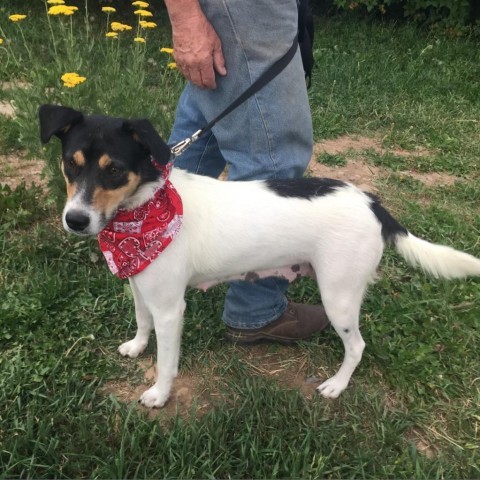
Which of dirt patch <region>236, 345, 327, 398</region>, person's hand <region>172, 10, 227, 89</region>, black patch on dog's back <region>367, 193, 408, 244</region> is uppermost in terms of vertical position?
person's hand <region>172, 10, 227, 89</region>

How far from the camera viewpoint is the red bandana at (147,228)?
2.29 m

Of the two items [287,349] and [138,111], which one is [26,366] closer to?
[287,349]

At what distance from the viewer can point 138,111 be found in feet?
12.6

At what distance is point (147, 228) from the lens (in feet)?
7.51

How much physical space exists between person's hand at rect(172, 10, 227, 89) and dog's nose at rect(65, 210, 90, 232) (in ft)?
2.82

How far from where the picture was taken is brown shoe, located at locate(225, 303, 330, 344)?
307cm

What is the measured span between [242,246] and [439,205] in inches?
109

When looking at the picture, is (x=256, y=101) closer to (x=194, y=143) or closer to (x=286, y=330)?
(x=194, y=143)

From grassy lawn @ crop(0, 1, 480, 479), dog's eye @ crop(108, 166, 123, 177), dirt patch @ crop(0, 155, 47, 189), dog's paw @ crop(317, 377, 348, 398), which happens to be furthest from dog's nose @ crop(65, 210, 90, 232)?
dirt patch @ crop(0, 155, 47, 189)

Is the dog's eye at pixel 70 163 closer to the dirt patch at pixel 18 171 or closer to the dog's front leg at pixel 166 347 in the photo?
the dog's front leg at pixel 166 347

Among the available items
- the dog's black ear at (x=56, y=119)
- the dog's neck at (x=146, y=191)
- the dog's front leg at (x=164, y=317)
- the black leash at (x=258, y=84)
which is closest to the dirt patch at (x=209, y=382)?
the dog's front leg at (x=164, y=317)

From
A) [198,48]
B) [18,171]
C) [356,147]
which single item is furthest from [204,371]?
[356,147]

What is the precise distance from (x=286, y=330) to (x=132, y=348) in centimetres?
90

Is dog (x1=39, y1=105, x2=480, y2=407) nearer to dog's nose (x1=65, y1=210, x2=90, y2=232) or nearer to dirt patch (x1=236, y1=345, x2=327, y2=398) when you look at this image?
dog's nose (x1=65, y1=210, x2=90, y2=232)
